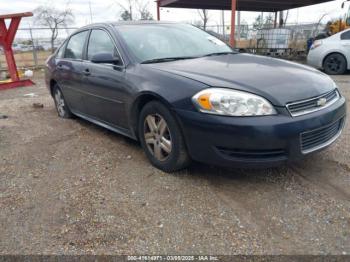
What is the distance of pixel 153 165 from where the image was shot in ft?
11.3

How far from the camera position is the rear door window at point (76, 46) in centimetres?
470

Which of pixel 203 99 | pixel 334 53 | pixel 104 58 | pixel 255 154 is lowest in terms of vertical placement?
pixel 334 53

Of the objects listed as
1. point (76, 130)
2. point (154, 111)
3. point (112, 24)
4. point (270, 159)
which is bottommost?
point (76, 130)

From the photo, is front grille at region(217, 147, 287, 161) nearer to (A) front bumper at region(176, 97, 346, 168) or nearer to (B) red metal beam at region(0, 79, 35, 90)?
(A) front bumper at region(176, 97, 346, 168)

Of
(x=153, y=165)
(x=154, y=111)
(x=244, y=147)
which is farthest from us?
(x=153, y=165)

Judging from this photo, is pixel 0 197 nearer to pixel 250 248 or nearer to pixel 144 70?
pixel 144 70

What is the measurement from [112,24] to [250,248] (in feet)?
10.2

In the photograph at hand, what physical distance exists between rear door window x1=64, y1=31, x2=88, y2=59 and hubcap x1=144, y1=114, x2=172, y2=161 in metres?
1.94

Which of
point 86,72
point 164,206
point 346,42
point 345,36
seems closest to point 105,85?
point 86,72

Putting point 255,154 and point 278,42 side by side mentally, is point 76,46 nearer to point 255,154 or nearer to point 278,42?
point 255,154

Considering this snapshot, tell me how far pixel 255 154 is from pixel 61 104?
3.98 metres

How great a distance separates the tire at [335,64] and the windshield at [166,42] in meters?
7.14

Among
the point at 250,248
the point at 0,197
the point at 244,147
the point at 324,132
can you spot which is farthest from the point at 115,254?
the point at 324,132

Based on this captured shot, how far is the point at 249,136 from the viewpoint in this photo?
2609 mm
